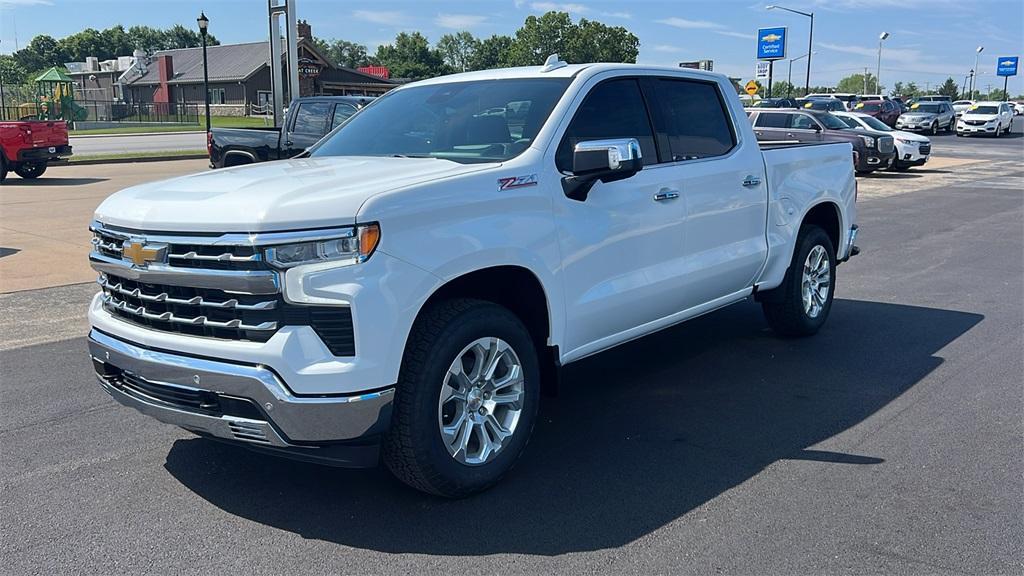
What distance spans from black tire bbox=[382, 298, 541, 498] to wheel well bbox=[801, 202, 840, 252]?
147 inches

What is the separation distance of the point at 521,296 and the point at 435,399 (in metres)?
0.85

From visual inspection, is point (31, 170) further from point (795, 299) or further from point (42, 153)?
point (795, 299)

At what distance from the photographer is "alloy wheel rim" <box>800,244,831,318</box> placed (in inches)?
262

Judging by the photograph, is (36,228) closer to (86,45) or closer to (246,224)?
(246,224)

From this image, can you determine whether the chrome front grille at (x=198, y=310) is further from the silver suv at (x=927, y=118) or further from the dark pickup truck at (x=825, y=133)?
the silver suv at (x=927, y=118)

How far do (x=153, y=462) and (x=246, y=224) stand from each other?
1.71 metres

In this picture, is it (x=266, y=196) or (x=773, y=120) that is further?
(x=773, y=120)

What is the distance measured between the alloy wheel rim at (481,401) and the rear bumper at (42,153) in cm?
1912

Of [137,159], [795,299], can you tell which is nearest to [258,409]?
[795,299]

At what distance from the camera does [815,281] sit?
682 centimetres

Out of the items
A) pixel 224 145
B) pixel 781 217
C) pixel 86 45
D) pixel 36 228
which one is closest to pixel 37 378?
pixel 781 217

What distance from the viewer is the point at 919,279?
30.9 ft

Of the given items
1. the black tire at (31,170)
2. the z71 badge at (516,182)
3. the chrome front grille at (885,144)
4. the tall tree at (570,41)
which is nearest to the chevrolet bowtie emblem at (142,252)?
the z71 badge at (516,182)

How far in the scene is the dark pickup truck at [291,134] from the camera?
14062mm
